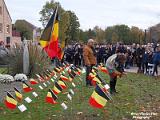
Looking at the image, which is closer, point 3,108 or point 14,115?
point 14,115

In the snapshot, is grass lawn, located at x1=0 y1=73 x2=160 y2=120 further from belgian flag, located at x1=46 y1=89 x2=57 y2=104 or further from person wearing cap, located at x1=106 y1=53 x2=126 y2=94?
person wearing cap, located at x1=106 y1=53 x2=126 y2=94

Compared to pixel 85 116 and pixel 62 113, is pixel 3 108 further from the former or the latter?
pixel 85 116

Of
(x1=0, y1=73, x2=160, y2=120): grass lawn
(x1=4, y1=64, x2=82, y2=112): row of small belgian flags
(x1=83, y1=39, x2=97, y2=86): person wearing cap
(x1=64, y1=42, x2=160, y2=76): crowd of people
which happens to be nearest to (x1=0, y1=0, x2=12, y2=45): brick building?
(x1=64, y1=42, x2=160, y2=76): crowd of people

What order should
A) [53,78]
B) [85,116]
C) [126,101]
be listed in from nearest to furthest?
[85,116] → [126,101] → [53,78]

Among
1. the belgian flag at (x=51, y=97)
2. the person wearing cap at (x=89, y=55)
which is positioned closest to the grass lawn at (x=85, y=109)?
the belgian flag at (x=51, y=97)

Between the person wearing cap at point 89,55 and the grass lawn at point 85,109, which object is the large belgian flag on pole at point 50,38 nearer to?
the person wearing cap at point 89,55

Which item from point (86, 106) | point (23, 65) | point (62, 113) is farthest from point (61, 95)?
point (23, 65)

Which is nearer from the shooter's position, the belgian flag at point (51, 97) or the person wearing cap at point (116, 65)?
the belgian flag at point (51, 97)

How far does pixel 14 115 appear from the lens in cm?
965

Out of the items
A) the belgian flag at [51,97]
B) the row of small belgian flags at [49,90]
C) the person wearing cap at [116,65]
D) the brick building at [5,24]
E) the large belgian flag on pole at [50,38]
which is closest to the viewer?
the row of small belgian flags at [49,90]

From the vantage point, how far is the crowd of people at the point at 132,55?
23.5 meters

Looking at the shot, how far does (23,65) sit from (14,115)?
8346 mm

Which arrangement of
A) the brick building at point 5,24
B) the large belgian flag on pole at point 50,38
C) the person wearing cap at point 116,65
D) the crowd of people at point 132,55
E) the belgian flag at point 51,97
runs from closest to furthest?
the belgian flag at point 51,97
the person wearing cap at point 116,65
the large belgian flag on pole at point 50,38
the crowd of people at point 132,55
the brick building at point 5,24

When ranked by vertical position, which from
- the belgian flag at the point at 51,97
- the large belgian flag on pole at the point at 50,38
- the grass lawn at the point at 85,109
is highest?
the large belgian flag on pole at the point at 50,38
